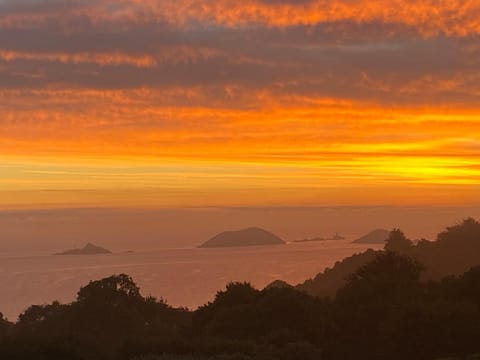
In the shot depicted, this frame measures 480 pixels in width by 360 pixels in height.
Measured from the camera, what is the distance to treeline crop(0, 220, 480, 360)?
35.0 meters

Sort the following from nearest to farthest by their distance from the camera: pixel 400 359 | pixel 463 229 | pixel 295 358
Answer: pixel 295 358 < pixel 400 359 < pixel 463 229

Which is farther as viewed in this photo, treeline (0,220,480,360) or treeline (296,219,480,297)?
treeline (296,219,480,297)

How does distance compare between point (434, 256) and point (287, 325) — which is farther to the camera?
point (434, 256)

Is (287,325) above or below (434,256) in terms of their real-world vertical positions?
below

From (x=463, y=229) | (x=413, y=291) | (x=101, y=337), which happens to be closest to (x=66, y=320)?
(x=101, y=337)

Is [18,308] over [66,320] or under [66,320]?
under

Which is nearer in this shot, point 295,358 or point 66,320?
point 295,358

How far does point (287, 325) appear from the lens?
4266 centimetres

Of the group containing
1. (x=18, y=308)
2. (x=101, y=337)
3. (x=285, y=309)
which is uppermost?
(x=285, y=309)

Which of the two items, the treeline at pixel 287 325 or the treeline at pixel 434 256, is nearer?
the treeline at pixel 287 325

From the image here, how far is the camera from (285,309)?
42.8 m

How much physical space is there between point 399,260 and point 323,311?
1520 cm

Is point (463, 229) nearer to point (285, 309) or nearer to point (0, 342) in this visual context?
point (285, 309)

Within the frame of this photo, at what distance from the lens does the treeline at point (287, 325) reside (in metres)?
35.0
